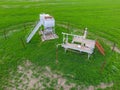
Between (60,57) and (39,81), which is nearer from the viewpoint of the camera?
(39,81)

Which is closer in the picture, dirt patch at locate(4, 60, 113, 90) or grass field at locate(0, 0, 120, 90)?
dirt patch at locate(4, 60, 113, 90)

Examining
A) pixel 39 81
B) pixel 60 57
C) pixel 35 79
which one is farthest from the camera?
pixel 60 57

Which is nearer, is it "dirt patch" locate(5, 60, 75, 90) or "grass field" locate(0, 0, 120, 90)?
"dirt patch" locate(5, 60, 75, 90)

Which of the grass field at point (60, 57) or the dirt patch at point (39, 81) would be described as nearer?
the dirt patch at point (39, 81)

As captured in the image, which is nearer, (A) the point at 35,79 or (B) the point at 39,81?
(B) the point at 39,81

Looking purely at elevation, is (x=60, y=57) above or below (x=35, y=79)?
above

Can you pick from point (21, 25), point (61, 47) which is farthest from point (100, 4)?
point (61, 47)

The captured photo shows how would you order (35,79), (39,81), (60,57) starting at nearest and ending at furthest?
1. (39,81)
2. (35,79)
3. (60,57)

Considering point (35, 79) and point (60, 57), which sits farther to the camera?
point (60, 57)

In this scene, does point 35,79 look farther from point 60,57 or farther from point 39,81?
point 60,57

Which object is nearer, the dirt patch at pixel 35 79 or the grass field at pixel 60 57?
the dirt patch at pixel 35 79

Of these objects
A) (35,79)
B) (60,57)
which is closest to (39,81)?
(35,79)

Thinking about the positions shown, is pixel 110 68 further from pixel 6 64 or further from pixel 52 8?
pixel 52 8
